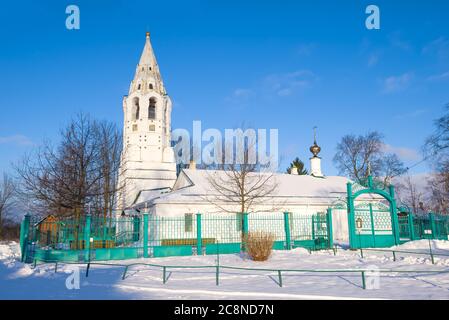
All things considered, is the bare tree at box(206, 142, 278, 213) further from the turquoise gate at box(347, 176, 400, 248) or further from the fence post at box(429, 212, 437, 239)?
the fence post at box(429, 212, 437, 239)

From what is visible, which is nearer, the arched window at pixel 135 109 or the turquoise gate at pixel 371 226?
the turquoise gate at pixel 371 226

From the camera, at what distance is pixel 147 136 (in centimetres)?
3372

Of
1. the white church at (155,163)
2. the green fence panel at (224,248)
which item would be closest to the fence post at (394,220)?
the green fence panel at (224,248)

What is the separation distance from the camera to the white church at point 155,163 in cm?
2781

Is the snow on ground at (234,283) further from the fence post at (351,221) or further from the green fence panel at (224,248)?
the fence post at (351,221)

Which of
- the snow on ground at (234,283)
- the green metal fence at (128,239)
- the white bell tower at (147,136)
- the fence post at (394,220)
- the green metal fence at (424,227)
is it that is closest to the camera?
the snow on ground at (234,283)

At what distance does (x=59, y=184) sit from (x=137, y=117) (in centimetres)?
1591

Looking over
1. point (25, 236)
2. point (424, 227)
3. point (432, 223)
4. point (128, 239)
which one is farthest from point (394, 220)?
point (25, 236)

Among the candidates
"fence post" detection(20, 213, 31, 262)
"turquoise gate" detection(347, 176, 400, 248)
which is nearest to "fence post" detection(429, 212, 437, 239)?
"turquoise gate" detection(347, 176, 400, 248)

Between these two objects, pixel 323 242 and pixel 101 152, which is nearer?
pixel 323 242

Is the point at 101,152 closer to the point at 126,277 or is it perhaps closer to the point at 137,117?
the point at 137,117

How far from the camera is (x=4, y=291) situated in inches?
347

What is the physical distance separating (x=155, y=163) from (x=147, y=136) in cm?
252

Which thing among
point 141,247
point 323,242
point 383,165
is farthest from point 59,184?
point 383,165
